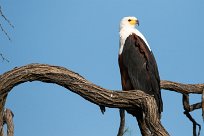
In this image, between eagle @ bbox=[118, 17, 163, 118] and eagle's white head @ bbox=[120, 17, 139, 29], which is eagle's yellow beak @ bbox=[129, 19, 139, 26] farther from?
eagle @ bbox=[118, 17, 163, 118]

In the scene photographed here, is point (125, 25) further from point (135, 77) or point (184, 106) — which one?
point (184, 106)

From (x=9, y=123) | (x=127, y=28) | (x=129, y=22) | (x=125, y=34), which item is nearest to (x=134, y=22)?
(x=129, y=22)

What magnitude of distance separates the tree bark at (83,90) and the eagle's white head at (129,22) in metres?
2.33

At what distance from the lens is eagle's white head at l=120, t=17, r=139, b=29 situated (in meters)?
6.52

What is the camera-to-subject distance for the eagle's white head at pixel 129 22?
21.4ft

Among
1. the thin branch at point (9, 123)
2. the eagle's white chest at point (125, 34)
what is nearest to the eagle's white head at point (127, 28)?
the eagle's white chest at point (125, 34)

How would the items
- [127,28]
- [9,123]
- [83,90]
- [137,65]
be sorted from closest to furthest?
[83,90] < [9,123] < [137,65] < [127,28]

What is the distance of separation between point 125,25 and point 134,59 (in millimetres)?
819

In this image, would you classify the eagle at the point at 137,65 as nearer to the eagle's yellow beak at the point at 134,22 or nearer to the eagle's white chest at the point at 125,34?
the eagle's white chest at the point at 125,34

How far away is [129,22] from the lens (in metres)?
6.58

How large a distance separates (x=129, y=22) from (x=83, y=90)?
256 centimetres

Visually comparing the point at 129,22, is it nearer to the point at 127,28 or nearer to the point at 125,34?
the point at 127,28

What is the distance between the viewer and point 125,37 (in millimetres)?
6117

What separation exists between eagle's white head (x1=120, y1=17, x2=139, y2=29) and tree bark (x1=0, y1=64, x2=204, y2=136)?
2332mm
